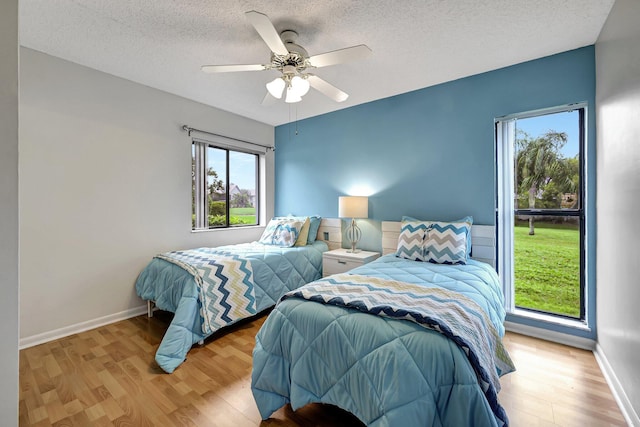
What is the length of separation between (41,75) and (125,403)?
275 centimetres

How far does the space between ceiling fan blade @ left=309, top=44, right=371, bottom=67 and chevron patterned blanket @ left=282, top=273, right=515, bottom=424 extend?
1491mm

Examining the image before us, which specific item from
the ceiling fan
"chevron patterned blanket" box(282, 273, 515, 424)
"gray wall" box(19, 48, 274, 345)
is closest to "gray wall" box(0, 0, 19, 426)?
the ceiling fan

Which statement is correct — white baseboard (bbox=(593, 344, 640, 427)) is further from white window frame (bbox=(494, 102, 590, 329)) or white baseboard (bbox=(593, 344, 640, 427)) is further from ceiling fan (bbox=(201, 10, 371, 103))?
ceiling fan (bbox=(201, 10, 371, 103))

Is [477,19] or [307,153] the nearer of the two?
[477,19]

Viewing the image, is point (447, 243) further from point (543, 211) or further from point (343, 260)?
point (343, 260)

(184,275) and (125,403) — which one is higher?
(184,275)

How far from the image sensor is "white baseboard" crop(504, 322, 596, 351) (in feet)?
7.49

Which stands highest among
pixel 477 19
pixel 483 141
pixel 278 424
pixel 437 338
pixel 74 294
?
pixel 477 19

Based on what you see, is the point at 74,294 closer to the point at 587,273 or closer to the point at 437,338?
the point at 437,338

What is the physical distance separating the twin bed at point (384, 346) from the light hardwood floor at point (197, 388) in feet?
0.58

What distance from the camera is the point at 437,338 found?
47.4 inches

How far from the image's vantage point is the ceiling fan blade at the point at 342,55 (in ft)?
5.67

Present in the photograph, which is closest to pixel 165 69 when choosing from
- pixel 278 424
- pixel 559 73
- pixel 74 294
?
pixel 74 294

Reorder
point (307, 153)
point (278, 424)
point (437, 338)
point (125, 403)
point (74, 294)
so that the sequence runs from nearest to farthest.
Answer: point (437, 338), point (278, 424), point (125, 403), point (74, 294), point (307, 153)
